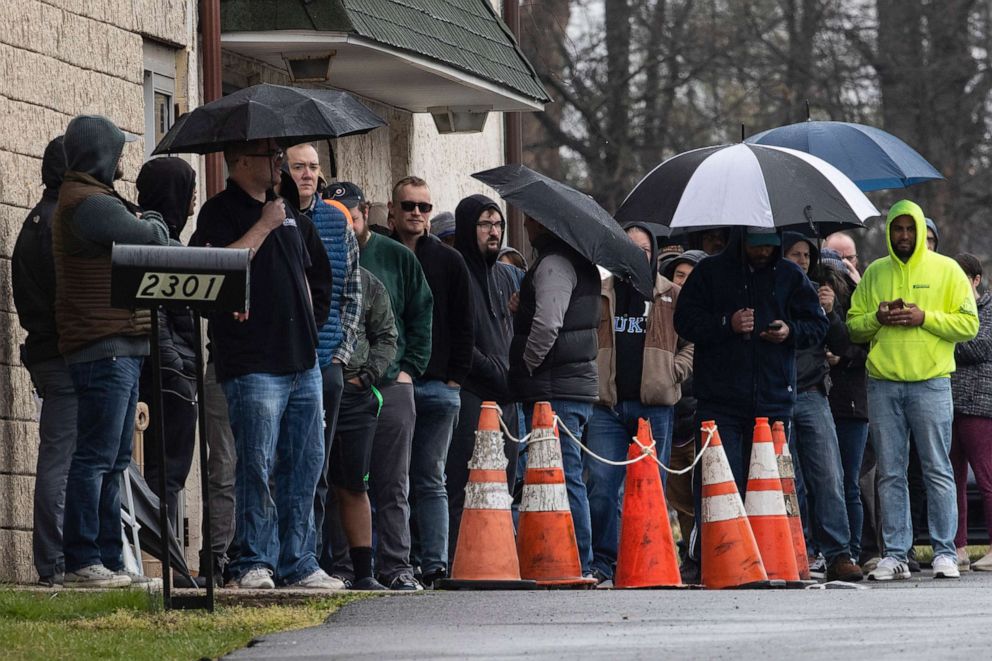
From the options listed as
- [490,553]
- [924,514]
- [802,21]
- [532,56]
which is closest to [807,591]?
[490,553]

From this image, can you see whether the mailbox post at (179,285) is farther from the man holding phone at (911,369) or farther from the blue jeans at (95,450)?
the man holding phone at (911,369)

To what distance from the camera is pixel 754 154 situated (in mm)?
12453

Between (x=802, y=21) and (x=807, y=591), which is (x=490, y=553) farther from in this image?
(x=802, y=21)

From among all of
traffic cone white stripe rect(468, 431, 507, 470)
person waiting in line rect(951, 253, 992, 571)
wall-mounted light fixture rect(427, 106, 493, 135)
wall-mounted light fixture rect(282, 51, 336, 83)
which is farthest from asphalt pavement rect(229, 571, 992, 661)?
wall-mounted light fixture rect(427, 106, 493, 135)

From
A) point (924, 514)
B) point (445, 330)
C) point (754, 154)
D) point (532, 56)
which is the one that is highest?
point (532, 56)

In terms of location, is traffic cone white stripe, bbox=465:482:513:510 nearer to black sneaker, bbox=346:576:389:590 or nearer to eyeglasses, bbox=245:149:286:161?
black sneaker, bbox=346:576:389:590

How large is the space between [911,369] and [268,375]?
4367 millimetres

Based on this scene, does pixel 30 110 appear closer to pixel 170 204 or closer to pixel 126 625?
pixel 170 204

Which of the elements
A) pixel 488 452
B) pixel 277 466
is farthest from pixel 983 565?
pixel 277 466

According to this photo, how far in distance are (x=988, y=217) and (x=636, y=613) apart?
27116 millimetres

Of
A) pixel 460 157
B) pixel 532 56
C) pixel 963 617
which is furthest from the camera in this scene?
pixel 532 56

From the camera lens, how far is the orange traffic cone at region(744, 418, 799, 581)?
11500 millimetres

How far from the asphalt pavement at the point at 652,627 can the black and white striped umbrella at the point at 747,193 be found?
90.1 inches

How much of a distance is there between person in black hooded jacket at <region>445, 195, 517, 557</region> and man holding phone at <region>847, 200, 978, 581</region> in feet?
6.69
